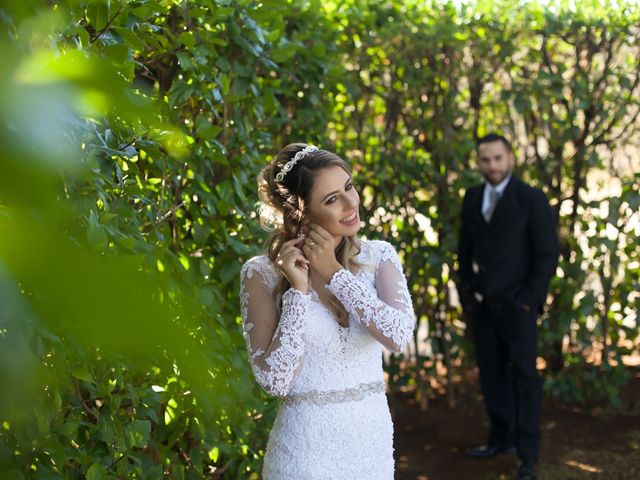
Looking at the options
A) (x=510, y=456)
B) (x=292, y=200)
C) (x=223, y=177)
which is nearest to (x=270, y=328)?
(x=292, y=200)

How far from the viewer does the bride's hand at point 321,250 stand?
2441mm

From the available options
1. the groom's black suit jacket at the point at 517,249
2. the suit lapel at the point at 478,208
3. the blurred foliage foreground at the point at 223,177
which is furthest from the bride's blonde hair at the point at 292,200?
the suit lapel at the point at 478,208

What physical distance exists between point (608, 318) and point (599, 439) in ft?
2.52

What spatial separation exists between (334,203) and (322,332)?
0.35 meters

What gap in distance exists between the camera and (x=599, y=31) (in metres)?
5.42

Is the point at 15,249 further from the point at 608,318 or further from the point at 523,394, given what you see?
the point at 608,318

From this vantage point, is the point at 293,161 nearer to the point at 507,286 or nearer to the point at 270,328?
the point at 270,328

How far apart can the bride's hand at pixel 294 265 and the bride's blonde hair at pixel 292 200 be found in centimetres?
11

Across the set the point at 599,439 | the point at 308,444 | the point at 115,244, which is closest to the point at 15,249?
the point at 115,244

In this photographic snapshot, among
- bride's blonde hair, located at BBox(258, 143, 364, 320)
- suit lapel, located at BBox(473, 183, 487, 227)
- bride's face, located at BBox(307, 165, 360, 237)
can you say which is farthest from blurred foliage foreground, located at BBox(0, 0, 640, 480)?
suit lapel, located at BBox(473, 183, 487, 227)

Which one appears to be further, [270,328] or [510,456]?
[510,456]

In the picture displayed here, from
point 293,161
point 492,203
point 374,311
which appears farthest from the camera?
point 492,203

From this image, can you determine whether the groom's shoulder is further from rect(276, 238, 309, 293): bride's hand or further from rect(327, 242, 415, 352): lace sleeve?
rect(276, 238, 309, 293): bride's hand

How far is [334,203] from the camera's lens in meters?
2.48
